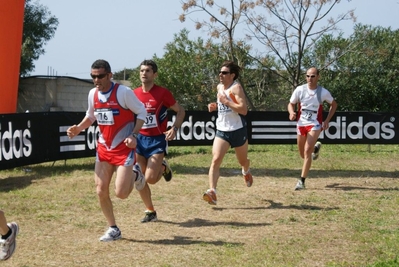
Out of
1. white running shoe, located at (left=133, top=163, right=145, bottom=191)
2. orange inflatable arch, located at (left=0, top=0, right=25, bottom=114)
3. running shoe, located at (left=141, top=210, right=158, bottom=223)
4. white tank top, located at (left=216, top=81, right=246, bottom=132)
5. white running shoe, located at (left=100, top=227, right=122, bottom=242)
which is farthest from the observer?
orange inflatable arch, located at (left=0, top=0, right=25, bottom=114)

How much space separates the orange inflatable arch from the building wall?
996 inches

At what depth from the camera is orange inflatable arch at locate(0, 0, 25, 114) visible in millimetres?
14125

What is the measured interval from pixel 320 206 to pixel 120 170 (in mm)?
3653

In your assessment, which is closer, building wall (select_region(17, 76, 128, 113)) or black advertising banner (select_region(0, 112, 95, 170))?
black advertising banner (select_region(0, 112, 95, 170))

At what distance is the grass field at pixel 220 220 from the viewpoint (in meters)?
6.85

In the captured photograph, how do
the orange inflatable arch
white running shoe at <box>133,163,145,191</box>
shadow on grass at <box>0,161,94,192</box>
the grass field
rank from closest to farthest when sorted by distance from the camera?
the grass field < white running shoe at <box>133,163,145,191</box> < shadow on grass at <box>0,161,94,192</box> < the orange inflatable arch

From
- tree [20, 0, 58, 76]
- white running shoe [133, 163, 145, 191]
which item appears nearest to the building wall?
tree [20, 0, 58, 76]

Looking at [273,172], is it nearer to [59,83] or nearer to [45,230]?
[45,230]

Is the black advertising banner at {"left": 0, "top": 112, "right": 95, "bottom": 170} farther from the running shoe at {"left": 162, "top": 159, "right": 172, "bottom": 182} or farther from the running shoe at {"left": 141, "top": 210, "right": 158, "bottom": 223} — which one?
the running shoe at {"left": 141, "top": 210, "right": 158, "bottom": 223}

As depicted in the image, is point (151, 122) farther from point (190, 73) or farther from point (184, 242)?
point (190, 73)

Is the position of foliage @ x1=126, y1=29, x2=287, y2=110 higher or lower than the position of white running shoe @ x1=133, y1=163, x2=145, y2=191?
higher

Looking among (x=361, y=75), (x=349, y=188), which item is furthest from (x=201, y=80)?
(x=349, y=188)

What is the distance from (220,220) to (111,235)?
185 centimetres

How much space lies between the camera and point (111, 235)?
755 cm
